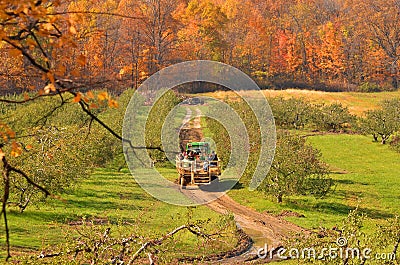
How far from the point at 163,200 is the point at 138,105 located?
54.4 ft

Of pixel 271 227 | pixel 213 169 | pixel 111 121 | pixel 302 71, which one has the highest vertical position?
pixel 302 71

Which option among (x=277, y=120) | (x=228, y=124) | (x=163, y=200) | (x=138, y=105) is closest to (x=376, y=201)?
(x=163, y=200)

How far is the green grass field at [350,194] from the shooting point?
21391 mm

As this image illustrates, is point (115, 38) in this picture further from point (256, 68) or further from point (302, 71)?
point (302, 71)

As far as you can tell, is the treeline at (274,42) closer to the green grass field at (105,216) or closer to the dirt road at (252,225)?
the green grass field at (105,216)

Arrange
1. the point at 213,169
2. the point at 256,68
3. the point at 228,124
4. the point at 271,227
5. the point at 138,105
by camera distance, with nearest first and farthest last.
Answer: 1. the point at 271,227
2. the point at 213,169
3. the point at 228,124
4. the point at 138,105
5. the point at 256,68

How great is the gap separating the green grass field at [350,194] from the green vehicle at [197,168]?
202 cm

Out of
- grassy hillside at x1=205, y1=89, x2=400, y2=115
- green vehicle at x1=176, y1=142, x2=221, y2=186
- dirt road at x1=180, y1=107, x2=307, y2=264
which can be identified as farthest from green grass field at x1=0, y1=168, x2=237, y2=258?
grassy hillside at x1=205, y1=89, x2=400, y2=115

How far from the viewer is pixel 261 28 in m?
74.8

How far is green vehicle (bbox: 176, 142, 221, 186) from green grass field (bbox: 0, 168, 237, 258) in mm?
1536

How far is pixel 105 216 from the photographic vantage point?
15.0 m
